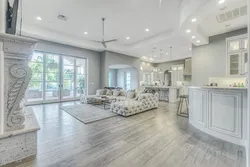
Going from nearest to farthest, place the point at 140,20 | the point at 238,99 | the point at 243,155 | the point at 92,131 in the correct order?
the point at 243,155 → the point at 238,99 → the point at 92,131 → the point at 140,20

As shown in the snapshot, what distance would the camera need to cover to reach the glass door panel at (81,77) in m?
8.84

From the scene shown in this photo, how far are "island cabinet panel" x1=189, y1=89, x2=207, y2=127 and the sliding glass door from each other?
7166 mm

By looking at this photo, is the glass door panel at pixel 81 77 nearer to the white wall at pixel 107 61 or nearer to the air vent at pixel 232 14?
the white wall at pixel 107 61

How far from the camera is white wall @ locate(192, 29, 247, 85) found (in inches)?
202

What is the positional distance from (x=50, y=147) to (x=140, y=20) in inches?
195

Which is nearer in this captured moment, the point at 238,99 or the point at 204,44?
the point at 238,99

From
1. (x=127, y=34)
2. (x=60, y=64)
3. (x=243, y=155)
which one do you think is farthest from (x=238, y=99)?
(x=60, y=64)

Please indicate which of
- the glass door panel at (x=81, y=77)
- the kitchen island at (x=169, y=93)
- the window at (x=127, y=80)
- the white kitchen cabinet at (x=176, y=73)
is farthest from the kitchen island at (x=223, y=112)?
the window at (x=127, y=80)

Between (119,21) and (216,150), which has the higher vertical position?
(119,21)

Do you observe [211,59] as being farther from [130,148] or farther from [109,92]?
[109,92]

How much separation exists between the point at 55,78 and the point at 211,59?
8.29 metres

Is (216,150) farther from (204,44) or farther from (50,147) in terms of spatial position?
(204,44)

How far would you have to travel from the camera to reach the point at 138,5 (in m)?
4.02

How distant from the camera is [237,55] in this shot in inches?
188
